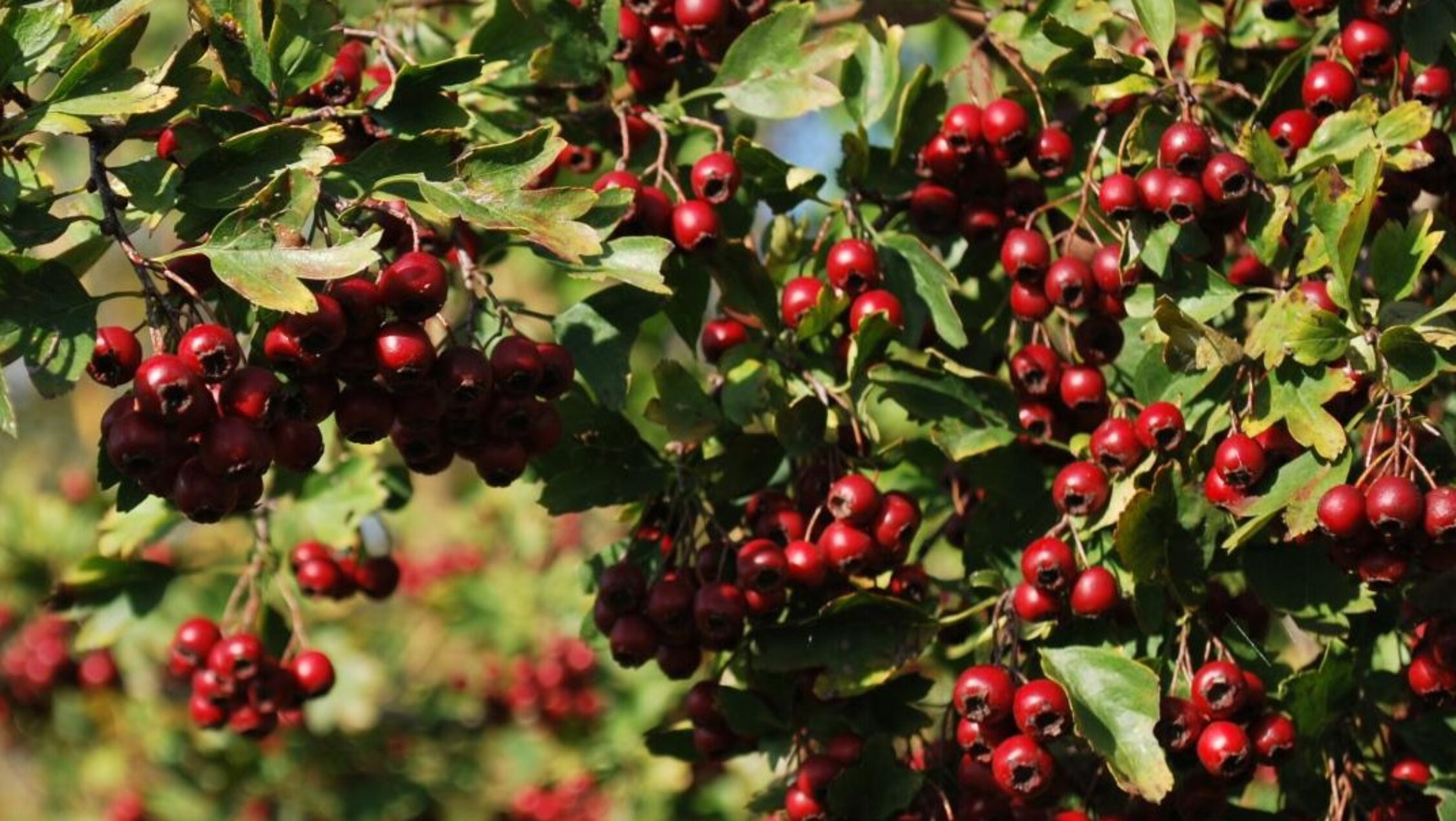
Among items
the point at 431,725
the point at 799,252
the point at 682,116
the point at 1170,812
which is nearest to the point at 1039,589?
the point at 1170,812

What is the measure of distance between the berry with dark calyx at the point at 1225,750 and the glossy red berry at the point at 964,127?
0.80 m

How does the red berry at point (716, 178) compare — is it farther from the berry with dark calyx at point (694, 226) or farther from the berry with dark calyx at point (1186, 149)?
the berry with dark calyx at point (1186, 149)

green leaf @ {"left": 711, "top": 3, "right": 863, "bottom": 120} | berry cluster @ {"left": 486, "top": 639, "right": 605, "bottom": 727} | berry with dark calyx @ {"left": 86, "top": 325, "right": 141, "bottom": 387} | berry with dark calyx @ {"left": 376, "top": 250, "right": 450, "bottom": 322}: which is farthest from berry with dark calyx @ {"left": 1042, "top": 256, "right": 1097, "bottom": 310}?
berry cluster @ {"left": 486, "top": 639, "right": 605, "bottom": 727}

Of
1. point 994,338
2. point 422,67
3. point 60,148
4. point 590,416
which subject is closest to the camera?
point 422,67

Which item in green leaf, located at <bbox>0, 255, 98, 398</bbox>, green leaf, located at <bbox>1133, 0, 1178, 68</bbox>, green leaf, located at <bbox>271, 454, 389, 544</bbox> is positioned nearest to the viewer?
green leaf, located at <bbox>0, 255, 98, 398</bbox>

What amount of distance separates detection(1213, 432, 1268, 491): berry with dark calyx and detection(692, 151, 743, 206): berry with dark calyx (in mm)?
697

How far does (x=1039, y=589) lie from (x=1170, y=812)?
1.09 feet

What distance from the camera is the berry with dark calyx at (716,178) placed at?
206 cm

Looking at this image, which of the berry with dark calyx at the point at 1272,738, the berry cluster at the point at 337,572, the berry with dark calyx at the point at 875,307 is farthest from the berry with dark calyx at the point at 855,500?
the berry cluster at the point at 337,572

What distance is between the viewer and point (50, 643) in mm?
4223

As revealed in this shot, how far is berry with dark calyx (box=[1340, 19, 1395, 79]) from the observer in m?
1.95

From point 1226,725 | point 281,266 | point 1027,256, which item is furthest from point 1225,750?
point 281,266

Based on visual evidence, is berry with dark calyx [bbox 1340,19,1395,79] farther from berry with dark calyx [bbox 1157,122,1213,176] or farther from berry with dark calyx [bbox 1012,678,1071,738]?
berry with dark calyx [bbox 1012,678,1071,738]

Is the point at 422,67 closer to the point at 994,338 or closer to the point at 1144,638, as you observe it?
the point at 994,338
